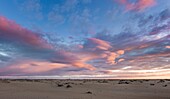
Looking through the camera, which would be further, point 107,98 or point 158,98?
point 158,98

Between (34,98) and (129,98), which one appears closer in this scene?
(34,98)

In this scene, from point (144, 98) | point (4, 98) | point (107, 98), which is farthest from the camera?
point (144, 98)

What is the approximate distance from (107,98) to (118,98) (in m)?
0.94

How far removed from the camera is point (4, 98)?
13.8 metres

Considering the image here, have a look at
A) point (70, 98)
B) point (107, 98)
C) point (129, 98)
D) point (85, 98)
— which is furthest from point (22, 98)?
point (129, 98)

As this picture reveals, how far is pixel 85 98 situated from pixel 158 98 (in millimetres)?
5188

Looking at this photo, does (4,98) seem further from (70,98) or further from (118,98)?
(118,98)

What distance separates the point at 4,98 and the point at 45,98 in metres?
2.42

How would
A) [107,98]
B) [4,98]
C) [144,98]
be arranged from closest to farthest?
1. [4,98]
2. [107,98]
3. [144,98]

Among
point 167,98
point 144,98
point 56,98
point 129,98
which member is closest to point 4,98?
point 56,98

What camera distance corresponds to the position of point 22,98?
14.1 m

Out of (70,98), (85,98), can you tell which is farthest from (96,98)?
(70,98)

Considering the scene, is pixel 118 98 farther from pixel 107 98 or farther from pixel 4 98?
pixel 4 98

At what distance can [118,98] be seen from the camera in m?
15.4
